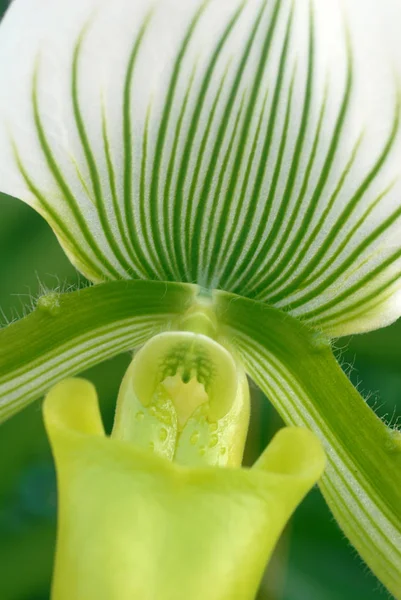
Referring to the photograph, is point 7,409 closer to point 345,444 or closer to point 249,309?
point 249,309

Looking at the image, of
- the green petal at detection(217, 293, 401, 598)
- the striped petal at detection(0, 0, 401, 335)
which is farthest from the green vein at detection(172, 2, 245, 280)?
the green petal at detection(217, 293, 401, 598)

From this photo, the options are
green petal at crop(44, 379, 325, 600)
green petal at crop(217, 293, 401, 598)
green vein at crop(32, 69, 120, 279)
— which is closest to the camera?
green petal at crop(44, 379, 325, 600)

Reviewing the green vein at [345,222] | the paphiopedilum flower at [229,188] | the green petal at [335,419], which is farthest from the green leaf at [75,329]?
the green vein at [345,222]

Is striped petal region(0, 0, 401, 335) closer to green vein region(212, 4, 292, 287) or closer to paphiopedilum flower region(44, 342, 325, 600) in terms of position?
green vein region(212, 4, 292, 287)

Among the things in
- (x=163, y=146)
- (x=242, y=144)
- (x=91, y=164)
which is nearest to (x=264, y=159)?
(x=242, y=144)

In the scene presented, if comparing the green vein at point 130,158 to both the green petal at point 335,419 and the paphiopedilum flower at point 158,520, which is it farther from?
the paphiopedilum flower at point 158,520

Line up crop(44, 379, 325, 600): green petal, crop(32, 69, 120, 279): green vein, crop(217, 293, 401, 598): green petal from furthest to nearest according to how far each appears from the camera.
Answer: crop(217, 293, 401, 598): green petal, crop(32, 69, 120, 279): green vein, crop(44, 379, 325, 600): green petal
